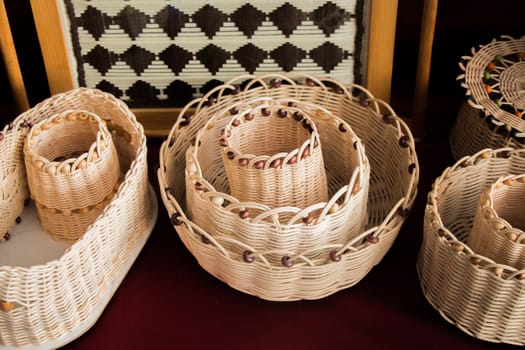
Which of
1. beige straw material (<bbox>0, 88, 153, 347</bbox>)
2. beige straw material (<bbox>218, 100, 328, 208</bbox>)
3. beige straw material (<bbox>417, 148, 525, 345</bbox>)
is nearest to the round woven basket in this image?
beige straw material (<bbox>0, 88, 153, 347</bbox>)

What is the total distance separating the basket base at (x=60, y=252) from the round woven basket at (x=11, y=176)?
0.02 meters

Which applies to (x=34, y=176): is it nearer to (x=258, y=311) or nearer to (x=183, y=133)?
(x=183, y=133)

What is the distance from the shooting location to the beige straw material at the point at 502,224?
3.00 ft

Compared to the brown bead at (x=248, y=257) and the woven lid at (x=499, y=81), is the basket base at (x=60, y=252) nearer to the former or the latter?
the brown bead at (x=248, y=257)

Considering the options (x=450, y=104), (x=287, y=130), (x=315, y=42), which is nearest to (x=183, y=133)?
(x=287, y=130)

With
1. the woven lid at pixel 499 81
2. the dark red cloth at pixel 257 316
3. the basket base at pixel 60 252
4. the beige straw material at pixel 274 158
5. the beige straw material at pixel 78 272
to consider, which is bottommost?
the dark red cloth at pixel 257 316

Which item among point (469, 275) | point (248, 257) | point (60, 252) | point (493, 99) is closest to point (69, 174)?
point (60, 252)

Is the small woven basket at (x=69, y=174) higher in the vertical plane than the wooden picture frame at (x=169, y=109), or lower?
lower

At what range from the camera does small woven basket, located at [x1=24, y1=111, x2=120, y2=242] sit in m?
1.06

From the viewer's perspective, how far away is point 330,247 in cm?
96

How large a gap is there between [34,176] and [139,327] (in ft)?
1.04

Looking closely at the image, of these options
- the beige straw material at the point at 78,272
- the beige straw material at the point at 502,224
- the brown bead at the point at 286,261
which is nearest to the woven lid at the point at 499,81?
the beige straw material at the point at 502,224

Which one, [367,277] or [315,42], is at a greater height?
[315,42]

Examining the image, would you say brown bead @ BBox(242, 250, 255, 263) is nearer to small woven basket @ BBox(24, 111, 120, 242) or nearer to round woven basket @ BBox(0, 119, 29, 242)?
small woven basket @ BBox(24, 111, 120, 242)
